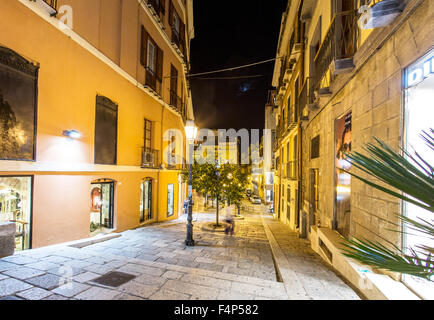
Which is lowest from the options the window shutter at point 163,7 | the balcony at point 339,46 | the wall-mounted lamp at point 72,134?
the wall-mounted lamp at point 72,134

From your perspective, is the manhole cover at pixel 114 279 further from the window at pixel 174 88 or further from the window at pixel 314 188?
the window at pixel 174 88

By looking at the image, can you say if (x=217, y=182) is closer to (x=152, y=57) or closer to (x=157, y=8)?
(x=152, y=57)

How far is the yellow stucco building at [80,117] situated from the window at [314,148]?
27.5 feet

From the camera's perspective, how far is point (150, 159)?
11.7m

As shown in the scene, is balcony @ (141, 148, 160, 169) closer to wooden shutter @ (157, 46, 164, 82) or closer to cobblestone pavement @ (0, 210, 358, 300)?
wooden shutter @ (157, 46, 164, 82)

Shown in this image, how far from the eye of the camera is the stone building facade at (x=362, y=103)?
310 centimetres

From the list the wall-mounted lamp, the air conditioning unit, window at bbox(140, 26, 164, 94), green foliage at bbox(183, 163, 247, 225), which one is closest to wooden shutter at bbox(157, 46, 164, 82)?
window at bbox(140, 26, 164, 94)

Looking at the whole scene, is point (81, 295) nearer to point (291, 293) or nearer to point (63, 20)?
point (291, 293)

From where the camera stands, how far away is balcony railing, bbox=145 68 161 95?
38.6 ft

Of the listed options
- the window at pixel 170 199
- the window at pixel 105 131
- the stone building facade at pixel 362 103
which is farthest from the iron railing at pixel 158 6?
the window at pixel 170 199

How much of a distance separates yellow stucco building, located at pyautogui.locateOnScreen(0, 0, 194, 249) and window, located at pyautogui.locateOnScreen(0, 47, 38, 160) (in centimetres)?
2

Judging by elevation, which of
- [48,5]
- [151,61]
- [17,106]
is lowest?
[17,106]

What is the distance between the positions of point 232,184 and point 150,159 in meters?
5.10

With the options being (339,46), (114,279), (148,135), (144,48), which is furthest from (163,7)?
(114,279)
